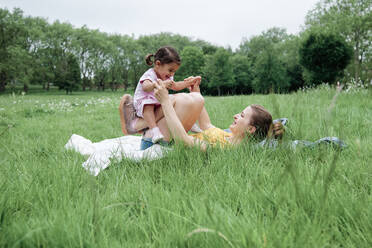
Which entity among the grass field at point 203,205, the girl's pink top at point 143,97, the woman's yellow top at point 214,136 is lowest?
the grass field at point 203,205

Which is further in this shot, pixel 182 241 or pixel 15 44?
pixel 15 44

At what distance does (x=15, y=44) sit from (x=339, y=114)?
50099mm

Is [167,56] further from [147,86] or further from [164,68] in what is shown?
[147,86]

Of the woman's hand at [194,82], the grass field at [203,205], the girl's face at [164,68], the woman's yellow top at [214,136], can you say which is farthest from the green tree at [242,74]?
the grass field at [203,205]

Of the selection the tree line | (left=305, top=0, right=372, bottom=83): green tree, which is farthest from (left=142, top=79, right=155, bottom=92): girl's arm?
(left=305, top=0, right=372, bottom=83): green tree

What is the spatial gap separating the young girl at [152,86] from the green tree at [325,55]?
1001 inches

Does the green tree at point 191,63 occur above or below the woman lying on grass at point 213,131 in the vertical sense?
above

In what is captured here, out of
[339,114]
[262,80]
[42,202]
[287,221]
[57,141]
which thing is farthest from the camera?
[262,80]

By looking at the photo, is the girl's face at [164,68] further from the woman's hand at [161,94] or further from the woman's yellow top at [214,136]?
the woman's yellow top at [214,136]

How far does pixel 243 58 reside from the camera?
174 ft

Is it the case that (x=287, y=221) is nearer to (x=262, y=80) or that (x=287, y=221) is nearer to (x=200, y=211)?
(x=200, y=211)

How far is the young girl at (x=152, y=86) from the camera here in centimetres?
278

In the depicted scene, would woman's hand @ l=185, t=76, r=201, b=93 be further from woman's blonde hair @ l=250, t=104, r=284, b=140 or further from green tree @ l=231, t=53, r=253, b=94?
green tree @ l=231, t=53, r=253, b=94

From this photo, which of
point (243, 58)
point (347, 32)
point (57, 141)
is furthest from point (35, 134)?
point (243, 58)
